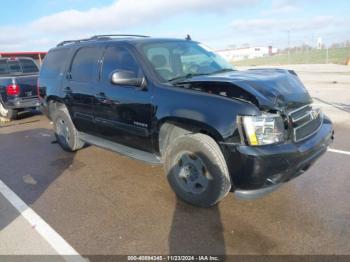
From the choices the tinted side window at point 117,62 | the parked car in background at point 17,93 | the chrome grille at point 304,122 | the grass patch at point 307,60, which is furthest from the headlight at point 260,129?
the grass patch at point 307,60

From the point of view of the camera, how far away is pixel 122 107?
4.44 meters

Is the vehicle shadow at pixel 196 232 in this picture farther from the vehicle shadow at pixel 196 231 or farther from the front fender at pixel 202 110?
the front fender at pixel 202 110

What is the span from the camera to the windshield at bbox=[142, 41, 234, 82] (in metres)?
4.29

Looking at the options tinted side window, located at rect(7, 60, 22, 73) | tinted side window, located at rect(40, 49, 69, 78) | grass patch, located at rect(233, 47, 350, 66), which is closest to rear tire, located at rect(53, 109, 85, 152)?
tinted side window, located at rect(40, 49, 69, 78)

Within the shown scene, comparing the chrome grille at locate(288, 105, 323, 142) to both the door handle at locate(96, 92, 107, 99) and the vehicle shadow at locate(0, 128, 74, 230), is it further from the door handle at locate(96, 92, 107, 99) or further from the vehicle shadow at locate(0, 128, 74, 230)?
the vehicle shadow at locate(0, 128, 74, 230)

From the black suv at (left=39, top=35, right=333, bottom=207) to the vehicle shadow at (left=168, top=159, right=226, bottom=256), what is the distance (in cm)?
13

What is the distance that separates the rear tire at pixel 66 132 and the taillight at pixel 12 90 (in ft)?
12.1

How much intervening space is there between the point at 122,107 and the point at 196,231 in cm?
195

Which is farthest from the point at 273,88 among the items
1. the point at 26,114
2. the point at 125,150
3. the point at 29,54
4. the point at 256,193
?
the point at 29,54

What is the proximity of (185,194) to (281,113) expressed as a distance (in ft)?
4.68

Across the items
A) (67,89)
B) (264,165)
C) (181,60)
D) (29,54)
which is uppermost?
(29,54)

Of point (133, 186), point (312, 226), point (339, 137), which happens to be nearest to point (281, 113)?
point (312, 226)

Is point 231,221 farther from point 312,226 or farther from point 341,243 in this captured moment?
point 341,243

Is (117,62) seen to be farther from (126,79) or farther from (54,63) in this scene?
(54,63)
